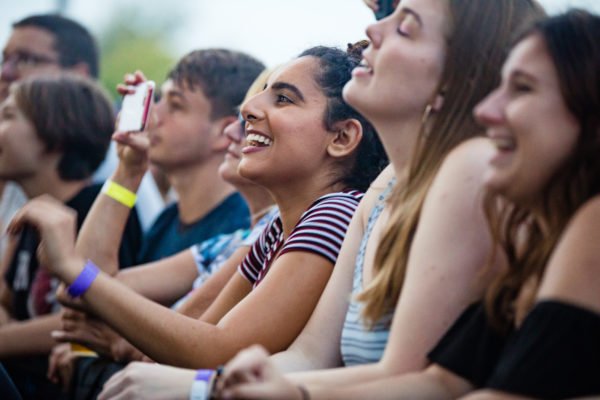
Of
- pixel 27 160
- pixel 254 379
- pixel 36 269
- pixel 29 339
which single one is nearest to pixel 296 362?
pixel 254 379

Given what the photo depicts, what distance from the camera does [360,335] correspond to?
2289mm

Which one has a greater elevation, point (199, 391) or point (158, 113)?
point (158, 113)

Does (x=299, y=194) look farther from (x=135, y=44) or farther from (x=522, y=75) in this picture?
(x=135, y=44)

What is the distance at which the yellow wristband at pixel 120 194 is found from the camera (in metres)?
3.91

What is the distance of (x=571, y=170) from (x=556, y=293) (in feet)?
0.79

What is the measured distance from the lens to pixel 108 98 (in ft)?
17.1

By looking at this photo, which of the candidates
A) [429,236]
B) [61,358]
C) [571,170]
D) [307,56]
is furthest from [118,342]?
[571,170]

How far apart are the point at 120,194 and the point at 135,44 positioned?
118 ft

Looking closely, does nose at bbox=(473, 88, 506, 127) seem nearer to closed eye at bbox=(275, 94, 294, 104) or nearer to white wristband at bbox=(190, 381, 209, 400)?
white wristband at bbox=(190, 381, 209, 400)

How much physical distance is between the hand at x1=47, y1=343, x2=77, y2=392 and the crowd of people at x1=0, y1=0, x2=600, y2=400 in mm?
12

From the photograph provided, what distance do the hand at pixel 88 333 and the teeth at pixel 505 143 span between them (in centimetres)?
199

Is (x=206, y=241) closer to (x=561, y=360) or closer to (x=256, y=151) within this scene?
(x=256, y=151)

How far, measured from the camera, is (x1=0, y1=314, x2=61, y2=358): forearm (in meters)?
4.24

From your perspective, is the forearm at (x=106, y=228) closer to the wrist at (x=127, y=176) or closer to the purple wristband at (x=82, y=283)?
the wrist at (x=127, y=176)
